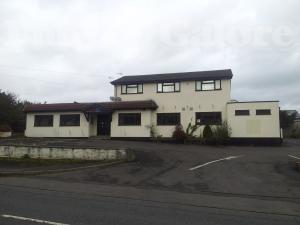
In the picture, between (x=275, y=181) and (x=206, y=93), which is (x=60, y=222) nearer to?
(x=275, y=181)

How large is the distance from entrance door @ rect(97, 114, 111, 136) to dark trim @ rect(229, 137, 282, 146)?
463 inches

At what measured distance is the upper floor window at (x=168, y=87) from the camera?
32250mm

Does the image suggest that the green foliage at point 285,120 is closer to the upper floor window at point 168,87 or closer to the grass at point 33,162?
the upper floor window at point 168,87

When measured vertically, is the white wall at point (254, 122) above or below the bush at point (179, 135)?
above

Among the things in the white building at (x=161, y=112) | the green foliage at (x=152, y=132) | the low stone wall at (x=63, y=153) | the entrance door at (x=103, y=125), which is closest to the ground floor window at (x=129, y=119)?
the white building at (x=161, y=112)

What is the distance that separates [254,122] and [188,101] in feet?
20.1

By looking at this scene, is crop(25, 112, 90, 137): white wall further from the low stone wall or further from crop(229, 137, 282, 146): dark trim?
crop(229, 137, 282, 146): dark trim

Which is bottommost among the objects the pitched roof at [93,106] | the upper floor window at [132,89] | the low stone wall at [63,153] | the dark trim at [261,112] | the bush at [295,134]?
the low stone wall at [63,153]

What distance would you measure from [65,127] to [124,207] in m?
25.8

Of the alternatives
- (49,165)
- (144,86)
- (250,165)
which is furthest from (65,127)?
(250,165)

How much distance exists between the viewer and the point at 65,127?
109ft

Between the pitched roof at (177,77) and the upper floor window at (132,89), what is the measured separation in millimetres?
473

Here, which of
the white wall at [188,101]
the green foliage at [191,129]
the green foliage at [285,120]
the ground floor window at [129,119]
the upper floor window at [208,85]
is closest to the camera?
the green foliage at [191,129]

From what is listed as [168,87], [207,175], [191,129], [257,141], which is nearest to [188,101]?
[168,87]
